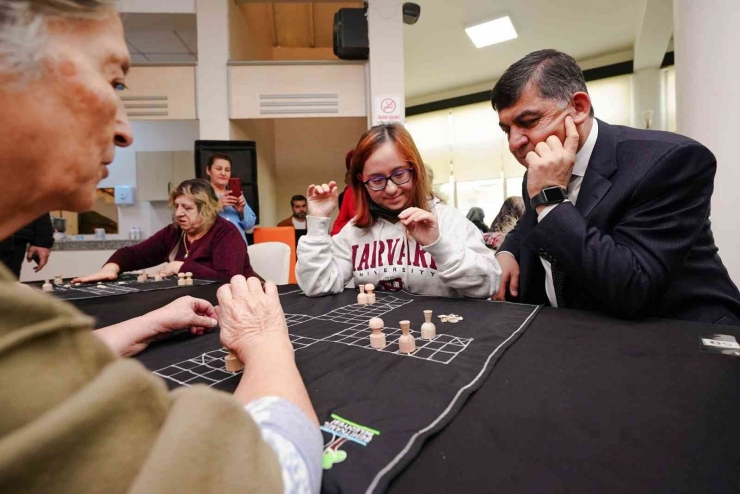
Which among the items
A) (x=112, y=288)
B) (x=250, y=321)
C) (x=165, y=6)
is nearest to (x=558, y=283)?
(x=250, y=321)

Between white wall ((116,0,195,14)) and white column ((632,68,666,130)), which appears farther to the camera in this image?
white column ((632,68,666,130))

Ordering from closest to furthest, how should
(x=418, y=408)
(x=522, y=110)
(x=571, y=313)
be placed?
(x=418, y=408)
(x=571, y=313)
(x=522, y=110)

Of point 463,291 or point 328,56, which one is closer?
point 463,291

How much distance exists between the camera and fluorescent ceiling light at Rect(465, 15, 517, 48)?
18.6 ft

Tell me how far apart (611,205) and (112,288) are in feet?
7.54

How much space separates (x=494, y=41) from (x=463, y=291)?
593 centimetres

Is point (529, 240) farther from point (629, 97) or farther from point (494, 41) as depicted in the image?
point (629, 97)

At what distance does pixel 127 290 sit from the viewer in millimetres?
1979

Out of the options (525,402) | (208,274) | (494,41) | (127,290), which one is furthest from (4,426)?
(494,41)

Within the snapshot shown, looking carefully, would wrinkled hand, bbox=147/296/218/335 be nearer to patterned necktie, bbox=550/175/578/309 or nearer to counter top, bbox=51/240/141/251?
patterned necktie, bbox=550/175/578/309

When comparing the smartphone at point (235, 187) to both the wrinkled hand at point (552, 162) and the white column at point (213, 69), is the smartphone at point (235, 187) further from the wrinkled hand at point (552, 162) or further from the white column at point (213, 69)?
the wrinkled hand at point (552, 162)

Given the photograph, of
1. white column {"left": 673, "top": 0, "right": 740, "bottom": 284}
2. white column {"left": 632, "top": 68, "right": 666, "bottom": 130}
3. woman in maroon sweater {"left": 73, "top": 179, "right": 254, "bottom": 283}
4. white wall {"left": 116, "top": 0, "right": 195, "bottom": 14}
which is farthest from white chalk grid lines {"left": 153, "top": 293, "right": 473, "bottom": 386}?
white column {"left": 632, "top": 68, "right": 666, "bottom": 130}

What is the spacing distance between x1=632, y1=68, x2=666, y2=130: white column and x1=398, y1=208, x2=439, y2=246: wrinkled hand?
6.88 m

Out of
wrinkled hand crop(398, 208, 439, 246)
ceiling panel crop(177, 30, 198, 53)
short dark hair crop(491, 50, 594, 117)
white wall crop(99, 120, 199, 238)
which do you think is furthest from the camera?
white wall crop(99, 120, 199, 238)
